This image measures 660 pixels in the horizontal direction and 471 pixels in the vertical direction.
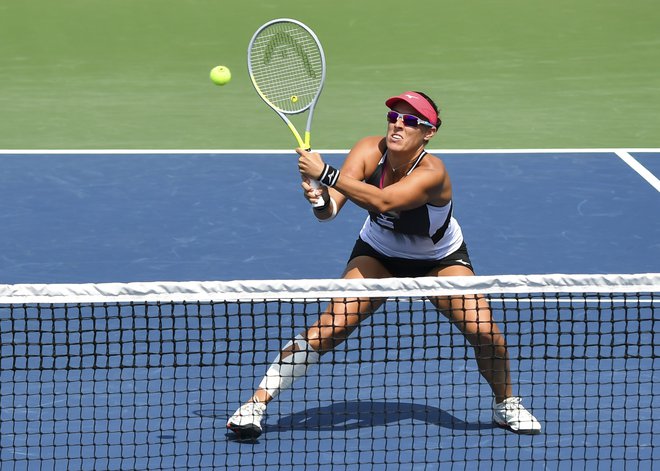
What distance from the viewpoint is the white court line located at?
12.2 metres

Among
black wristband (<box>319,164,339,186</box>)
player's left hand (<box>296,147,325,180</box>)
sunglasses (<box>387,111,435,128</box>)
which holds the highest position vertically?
sunglasses (<box>387,111,435,128</box>)

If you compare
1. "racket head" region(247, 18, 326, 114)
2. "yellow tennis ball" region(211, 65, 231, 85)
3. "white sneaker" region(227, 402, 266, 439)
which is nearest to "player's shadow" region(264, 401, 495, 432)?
"white sneaker" region(227, 402, 266, 439)

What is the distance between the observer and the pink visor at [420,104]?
267 inches

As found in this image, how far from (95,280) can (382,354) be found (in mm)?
2763

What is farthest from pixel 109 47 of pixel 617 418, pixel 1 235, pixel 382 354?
pixel 617 418

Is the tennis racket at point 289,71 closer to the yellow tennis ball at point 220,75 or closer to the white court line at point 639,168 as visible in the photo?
the yellow tennis ball at point 220,75

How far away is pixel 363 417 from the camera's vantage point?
23.4ft

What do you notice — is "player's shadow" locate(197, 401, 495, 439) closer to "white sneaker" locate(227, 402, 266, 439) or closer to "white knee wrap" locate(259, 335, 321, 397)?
"white sneaker" locate(227, 402, 266, 439)

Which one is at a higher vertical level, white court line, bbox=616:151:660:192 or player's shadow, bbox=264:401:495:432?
white court line, bbox=616:151:660:192

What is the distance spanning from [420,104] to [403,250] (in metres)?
0.83

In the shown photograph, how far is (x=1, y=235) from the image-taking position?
10609 millimetres

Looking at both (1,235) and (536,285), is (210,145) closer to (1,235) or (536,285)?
(1,235)

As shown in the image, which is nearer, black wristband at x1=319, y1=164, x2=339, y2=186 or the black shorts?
black wristband at x1=319, y1=164, x2=339, y2=186

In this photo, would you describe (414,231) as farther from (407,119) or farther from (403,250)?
(407,119)
